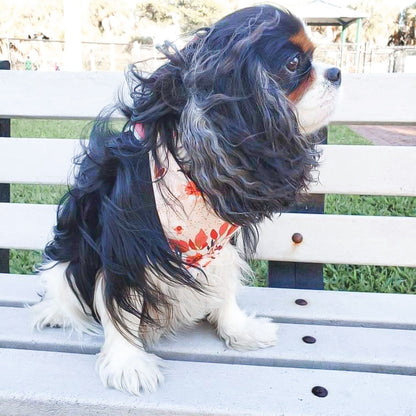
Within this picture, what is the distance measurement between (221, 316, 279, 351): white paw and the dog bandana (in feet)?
0.89

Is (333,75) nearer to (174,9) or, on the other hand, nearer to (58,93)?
(58,93)

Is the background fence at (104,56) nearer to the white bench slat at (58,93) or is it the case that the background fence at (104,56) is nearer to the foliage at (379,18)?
the white bench slat at (58,93)

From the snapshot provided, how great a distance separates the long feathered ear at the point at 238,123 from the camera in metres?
1.17

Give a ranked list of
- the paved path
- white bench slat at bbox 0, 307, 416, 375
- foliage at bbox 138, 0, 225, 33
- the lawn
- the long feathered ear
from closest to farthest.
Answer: the long feathered ear, white bench slat at bbox 0, 307, 416, 375, the lawn, the paved path, foliage at bbox 138, 0, 225, 33

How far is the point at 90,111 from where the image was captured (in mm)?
1980

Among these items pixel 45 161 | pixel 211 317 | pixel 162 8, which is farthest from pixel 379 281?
pixel 162 8

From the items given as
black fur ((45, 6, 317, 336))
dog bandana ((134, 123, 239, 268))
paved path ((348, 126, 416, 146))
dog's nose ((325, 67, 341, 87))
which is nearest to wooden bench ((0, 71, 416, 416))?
black fur ((45, 6, 317, 336))

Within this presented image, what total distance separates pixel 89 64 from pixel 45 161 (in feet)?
61.5

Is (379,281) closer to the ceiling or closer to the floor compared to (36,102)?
closer to the floor

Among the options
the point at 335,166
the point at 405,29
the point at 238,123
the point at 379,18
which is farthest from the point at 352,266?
the point at 405,29

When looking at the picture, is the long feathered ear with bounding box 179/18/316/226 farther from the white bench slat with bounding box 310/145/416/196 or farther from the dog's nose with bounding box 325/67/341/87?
the white bench slat with bounding box 310/145/416/196

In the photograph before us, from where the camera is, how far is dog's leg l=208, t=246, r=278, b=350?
59.9 inches

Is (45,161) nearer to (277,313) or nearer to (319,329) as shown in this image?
(277,313)

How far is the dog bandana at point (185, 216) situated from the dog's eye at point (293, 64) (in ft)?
1.15
